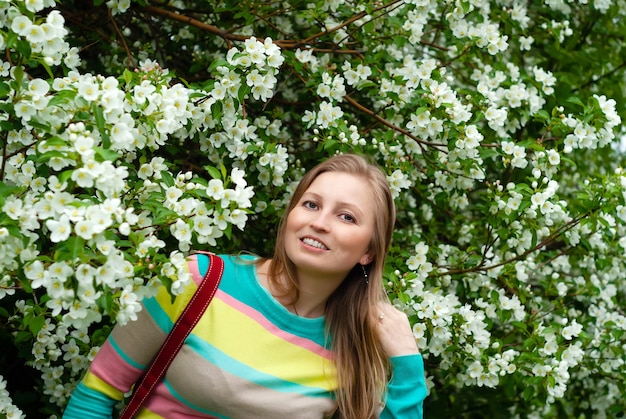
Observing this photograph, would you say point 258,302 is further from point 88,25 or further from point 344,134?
point 88,25

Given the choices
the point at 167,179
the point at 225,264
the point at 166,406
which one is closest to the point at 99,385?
the point at 166,406

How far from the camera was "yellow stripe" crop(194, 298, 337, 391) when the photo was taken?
86.7 inches

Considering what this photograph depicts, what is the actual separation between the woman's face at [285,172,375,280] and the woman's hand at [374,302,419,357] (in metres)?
0.19

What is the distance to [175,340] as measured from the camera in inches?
84.9

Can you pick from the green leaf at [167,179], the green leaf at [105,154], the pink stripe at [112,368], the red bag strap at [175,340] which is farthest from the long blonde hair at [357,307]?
the green leaf at [105,154]

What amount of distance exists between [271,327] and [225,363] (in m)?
0.18

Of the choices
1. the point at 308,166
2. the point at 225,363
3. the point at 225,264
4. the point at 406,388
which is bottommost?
the point at 225,363

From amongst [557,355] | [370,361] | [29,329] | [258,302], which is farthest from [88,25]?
[557,355]

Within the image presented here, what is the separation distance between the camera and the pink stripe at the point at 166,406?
2.20 m

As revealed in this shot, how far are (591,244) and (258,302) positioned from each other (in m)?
1.95

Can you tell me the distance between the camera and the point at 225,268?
231 cm

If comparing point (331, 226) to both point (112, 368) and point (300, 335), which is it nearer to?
point (300, 335)

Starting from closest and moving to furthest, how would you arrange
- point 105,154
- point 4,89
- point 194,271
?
point 105,154, point 4,89, point 194,271

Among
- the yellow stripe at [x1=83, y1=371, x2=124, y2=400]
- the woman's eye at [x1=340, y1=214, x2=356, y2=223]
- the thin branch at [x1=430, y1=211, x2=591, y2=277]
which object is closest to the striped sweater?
the yellow stripe at [x1=83, y1=371, x2=124, y2=400]
